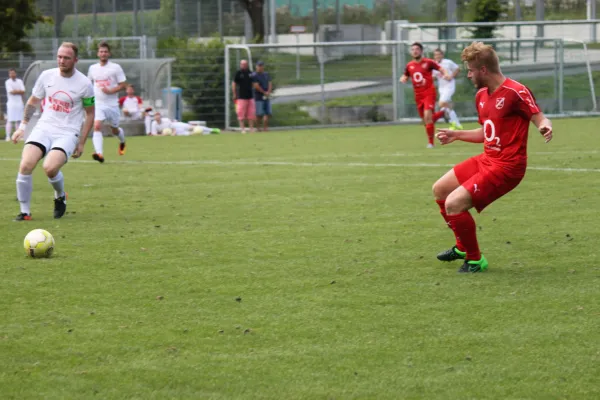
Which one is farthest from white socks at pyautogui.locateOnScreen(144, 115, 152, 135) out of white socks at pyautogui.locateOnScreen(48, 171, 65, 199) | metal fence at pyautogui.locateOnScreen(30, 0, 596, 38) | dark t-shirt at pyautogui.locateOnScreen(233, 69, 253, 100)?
metal fence at pyautogui.locateOnScreen(30, 0, 596, 38)

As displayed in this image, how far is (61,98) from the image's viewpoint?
11.0 m

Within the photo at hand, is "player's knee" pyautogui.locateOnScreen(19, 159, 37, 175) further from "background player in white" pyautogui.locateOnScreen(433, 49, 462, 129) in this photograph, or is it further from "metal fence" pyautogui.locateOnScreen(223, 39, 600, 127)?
"metal fence" pyautogui.locateOnScreen(223, 39, 600, 127)

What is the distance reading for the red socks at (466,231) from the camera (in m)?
7.32

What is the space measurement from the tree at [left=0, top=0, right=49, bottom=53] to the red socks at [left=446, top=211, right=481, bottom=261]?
99.3 feet

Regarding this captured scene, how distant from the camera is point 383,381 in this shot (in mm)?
4805

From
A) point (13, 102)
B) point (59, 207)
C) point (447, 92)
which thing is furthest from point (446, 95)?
point (59, 207)

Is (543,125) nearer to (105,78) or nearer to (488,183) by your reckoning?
(488,183)

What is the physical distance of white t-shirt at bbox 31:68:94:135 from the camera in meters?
11.0

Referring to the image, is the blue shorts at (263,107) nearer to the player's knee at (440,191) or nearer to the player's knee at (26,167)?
the player's knee at (26,167)

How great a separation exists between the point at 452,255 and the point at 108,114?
1171 cm

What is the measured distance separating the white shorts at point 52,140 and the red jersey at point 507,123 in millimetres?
5211

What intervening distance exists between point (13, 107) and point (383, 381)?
2435cm

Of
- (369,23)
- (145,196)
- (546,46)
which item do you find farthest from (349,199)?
(369,23)

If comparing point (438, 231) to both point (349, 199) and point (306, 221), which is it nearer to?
point (306, 221)
